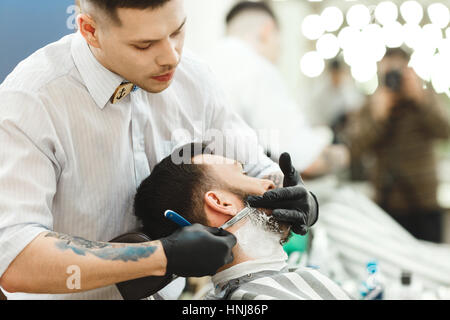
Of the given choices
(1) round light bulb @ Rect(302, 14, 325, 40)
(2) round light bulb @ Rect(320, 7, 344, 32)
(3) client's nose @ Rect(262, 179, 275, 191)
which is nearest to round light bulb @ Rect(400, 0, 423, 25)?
(2) round light bulb @ Rect(320, 7, 344, 32)

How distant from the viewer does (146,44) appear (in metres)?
1.48

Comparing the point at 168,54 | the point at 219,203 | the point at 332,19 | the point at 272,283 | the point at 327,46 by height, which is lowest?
the point at 272,283

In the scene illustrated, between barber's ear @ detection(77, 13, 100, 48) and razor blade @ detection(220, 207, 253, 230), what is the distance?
2.15 feet

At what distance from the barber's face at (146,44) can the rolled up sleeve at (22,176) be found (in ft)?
0.84

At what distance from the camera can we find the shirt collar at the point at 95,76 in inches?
62.8

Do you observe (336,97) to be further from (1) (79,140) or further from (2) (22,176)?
(2) (22,176)

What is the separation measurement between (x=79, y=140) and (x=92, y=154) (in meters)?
0.06

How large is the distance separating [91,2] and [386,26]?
6.89 feet

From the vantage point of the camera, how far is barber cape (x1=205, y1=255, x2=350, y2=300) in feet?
5.43

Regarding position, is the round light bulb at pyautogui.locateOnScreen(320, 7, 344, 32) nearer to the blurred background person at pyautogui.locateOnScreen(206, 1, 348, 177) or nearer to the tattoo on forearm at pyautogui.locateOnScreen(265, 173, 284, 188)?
the blurred background person at pyautogui.locateOnScreen(206, 1, 348, 177)

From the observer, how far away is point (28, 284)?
1.38 metres

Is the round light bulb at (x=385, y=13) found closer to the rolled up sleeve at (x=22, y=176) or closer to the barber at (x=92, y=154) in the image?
the barber at (x=92, y=154)

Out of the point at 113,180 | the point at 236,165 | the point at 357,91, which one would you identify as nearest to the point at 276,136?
the point at 236,165

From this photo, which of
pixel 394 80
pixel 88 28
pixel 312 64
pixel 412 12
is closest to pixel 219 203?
pixel 88 28
